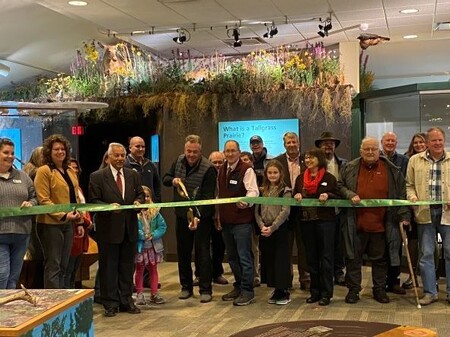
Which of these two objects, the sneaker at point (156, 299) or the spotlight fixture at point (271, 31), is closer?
the sneaker at point (156, 299)

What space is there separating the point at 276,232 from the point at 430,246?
1412mm

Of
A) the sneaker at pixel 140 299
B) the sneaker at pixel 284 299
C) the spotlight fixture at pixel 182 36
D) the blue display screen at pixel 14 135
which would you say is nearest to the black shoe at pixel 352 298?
the sneaker at pixel 284 299

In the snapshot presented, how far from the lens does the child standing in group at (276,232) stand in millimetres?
5953

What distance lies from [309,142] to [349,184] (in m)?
2.48

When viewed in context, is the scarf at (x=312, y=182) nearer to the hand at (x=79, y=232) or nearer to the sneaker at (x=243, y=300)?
the sneaker at (x=243, y=300)

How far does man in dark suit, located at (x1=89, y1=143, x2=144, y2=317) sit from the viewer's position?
5656 mm

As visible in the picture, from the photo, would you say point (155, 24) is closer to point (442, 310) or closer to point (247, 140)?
point (247, 140)

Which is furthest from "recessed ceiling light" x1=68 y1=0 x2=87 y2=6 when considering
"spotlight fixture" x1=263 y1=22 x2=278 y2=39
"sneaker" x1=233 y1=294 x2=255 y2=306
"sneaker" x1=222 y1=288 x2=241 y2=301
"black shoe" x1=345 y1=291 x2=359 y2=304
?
"black shoe" x1=345 y1=291 x2=359 y2=304

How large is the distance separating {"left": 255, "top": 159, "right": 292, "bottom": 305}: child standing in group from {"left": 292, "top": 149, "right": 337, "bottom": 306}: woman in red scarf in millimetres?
176

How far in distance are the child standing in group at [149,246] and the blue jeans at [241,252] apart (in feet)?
2.12

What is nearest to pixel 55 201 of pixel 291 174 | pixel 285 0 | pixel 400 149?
pixel 291 174

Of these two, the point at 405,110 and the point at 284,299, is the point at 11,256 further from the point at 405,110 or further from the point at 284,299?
the point at 405,110

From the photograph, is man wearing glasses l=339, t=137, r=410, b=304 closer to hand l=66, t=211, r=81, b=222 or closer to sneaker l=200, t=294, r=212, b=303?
sneaker l=200, t=294, r=212, b=303

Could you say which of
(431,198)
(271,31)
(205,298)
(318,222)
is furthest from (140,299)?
(271,31)
